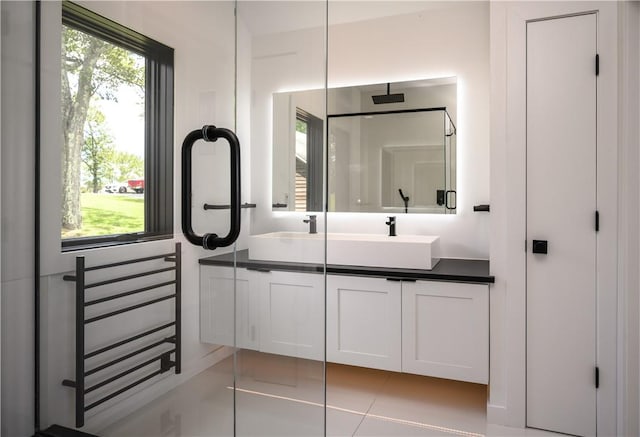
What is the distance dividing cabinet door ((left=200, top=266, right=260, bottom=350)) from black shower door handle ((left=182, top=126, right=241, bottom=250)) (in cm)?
8

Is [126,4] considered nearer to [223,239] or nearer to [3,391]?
[223,239]

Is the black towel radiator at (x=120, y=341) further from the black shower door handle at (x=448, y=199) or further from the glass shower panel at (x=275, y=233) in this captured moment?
the black shower door handle at (x=448, y=199)

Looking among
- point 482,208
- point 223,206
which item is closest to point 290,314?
point 223,206

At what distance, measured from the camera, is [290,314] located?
125cm

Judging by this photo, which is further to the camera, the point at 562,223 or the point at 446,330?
the point at 446,330

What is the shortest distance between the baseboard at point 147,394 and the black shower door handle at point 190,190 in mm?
296

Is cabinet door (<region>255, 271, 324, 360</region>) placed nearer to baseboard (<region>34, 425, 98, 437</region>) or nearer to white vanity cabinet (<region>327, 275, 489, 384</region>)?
baseboard (<region>34, 425, 98, 437</region>)

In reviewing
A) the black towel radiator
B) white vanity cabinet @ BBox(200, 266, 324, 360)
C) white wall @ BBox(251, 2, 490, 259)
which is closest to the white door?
white wall @ BBox(251, 2, 490, 259)

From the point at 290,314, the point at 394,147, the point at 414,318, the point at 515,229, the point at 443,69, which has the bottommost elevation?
the point at 414,318

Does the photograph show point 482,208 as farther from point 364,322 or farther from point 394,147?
point 364,322

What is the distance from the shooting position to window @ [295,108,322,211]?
1.29 metres

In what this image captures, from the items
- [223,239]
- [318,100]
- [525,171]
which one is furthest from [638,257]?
[223,239]

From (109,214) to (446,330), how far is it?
1914 millimetres

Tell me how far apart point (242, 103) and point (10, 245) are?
1051mm
